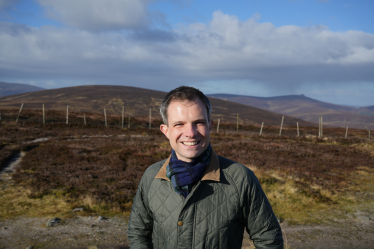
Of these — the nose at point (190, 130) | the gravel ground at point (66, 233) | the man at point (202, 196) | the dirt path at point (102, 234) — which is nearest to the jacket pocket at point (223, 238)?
the man at point (202, 196)

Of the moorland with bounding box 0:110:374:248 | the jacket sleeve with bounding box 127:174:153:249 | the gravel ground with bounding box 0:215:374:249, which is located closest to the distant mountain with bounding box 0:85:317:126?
the moorland with bounding box 0:110:374:248

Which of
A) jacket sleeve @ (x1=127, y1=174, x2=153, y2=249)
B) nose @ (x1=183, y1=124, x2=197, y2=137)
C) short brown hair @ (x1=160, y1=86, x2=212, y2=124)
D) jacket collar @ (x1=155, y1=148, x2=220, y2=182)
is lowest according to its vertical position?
jacket sleeve @ (x1=127, y1=174, x2=153, y2=249)

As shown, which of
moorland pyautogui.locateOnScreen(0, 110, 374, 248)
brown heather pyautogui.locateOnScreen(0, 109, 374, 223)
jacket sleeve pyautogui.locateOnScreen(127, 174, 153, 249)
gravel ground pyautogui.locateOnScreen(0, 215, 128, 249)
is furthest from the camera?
brown heather pyautogui.locateOnScreen(0, 109, 374, 223)

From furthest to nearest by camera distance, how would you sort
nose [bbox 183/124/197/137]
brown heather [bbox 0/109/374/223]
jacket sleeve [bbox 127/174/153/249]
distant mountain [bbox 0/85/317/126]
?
distant mountain [bbox 0/85/317/126]
brown heather [bbox 0/109/374/223]
jacket sleeve [bbox 127/174/153/249]
nose [bbox 183/124/197/137]

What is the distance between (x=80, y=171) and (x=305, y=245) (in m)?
Answer: 9.80

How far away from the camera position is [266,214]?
1832 millimetres

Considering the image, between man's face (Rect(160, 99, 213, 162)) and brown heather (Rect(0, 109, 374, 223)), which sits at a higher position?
man's face (Rect(160, 99, 213, 162))

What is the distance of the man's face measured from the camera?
5.89ft

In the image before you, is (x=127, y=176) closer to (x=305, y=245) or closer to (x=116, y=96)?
(x=305, y=245)

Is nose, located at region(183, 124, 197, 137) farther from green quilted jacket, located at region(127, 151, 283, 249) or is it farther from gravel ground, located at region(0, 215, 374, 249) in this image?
gravel ground, located at region(0, 215, 374, 249)

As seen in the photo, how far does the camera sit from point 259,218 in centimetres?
182

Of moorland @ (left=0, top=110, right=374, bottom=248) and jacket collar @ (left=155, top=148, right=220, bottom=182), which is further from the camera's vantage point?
moorland @ (left=0, top=110, right=374, bottom=248)

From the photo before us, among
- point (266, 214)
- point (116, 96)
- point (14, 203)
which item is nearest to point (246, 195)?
point (266, 214)

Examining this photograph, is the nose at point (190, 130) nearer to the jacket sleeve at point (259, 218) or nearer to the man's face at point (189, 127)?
the man's face at point (189, 127)
